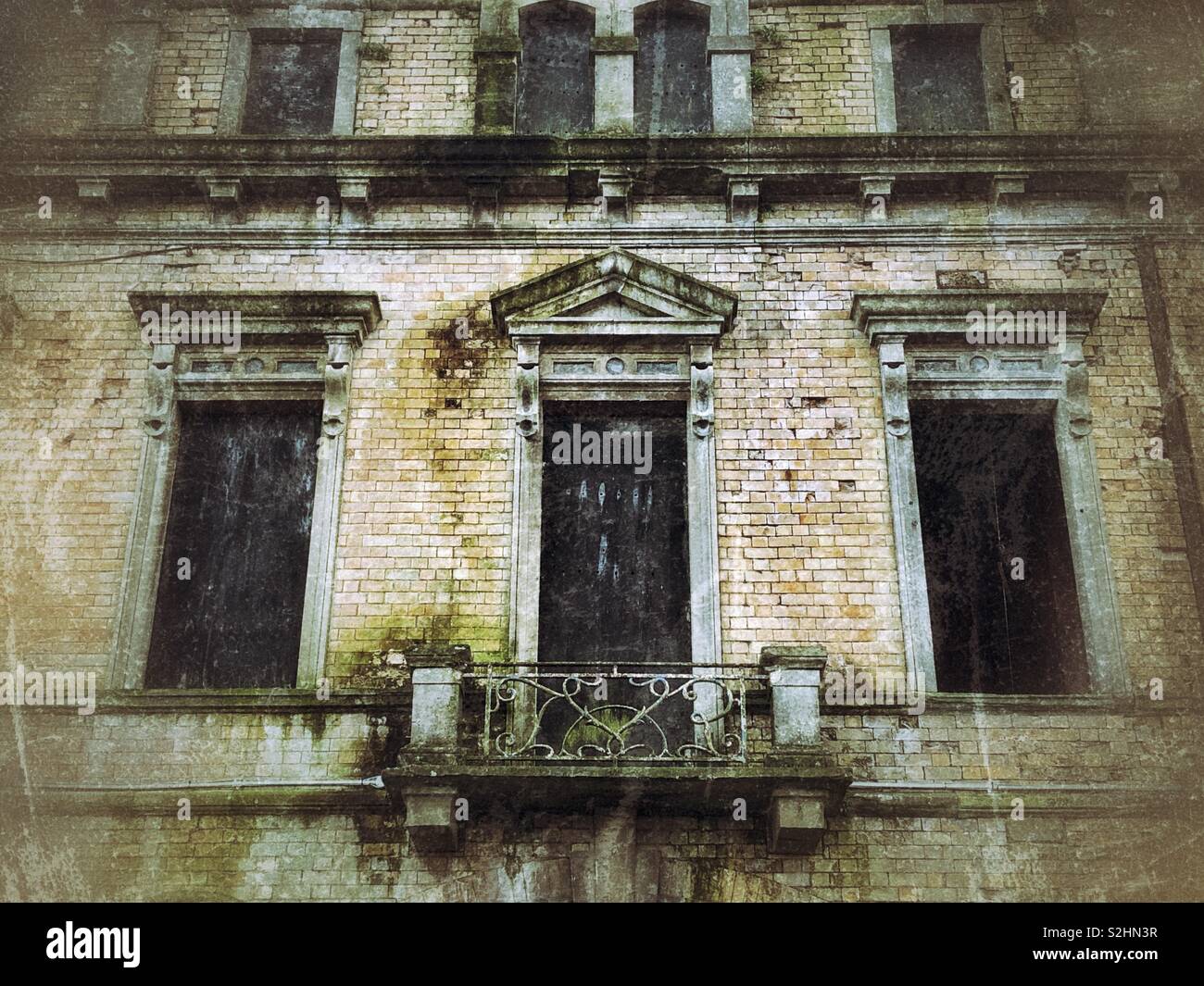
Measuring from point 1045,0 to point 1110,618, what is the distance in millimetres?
5986

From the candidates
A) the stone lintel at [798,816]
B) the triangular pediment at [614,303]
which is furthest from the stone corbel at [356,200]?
the stone lintel at [798,816]

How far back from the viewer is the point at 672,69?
11969mm

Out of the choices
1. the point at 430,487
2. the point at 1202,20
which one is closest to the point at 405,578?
the point at 430,487

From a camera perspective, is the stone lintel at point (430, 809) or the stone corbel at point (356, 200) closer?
the stone lintel at point (430, 809)

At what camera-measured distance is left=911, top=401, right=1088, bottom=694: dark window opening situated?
9.69 m

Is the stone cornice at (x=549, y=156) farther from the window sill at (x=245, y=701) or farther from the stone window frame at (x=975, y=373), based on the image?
the window sill at (x=245, y=701)

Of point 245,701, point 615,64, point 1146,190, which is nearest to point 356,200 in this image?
point 615,64

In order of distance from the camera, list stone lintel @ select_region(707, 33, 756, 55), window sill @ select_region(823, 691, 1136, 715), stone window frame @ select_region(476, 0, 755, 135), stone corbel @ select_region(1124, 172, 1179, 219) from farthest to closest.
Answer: stone lintel @ select_region(707, 33, 756, 55) → stone window frame @ select_region(476, 0, 755, 135) → stone corbel @ select_region(1124, 172, 1179, 219) → window sill @ select_region(823, 691, 1136, 715)

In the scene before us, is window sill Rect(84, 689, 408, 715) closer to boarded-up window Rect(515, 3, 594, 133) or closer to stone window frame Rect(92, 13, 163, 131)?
stone window frame Rect(92, 13, 163, 131)

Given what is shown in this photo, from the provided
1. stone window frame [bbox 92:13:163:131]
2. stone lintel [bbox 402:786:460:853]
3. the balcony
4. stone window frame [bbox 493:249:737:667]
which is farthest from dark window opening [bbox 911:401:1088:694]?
stone window frame [bbox 92:13:163:131]

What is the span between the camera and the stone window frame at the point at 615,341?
33.9 feet

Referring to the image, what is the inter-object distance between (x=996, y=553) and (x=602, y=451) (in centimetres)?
321

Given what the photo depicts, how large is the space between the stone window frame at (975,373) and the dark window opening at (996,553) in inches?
5.8

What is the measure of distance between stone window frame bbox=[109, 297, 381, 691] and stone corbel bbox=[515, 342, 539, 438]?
132 centimetres
